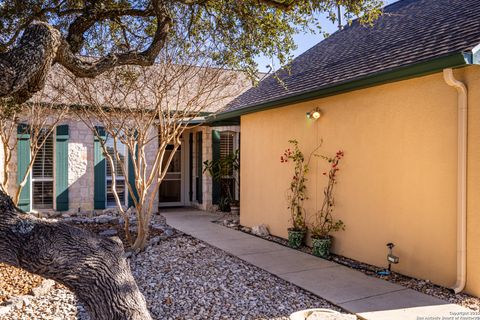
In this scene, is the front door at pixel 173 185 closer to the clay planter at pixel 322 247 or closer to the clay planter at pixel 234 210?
the clay planter at pixel 234 210

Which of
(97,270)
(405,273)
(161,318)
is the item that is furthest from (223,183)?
(97,270)

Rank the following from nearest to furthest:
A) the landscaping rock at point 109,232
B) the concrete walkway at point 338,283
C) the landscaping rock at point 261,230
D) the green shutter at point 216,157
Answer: the concrete walkway at point 338,283 < the landscaping rock at point 109,232 < the landscaping rock at point 261,230 < the green shutter at point 216,157

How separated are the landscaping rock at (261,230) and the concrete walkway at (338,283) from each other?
33 centimetres

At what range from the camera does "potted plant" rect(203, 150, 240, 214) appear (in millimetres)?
11672

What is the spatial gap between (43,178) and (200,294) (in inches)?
292

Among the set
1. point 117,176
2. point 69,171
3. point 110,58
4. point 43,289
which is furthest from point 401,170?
point 69,171

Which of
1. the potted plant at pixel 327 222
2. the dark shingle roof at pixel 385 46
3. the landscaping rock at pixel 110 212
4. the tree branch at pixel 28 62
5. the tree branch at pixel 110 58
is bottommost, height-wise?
the landscaping rock at pixel 110 212

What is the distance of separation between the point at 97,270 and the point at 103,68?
2233 mm

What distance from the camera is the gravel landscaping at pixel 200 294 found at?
165 inches

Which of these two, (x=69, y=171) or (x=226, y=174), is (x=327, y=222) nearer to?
(x=226, y=174)

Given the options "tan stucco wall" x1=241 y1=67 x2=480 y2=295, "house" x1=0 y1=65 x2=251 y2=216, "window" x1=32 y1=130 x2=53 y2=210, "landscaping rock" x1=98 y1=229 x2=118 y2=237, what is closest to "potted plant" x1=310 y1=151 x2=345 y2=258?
"tan stucco wall" x1=241 y1=67 x2=480 y2=295

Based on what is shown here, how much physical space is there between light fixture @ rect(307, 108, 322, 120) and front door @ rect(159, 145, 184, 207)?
22.2 feet

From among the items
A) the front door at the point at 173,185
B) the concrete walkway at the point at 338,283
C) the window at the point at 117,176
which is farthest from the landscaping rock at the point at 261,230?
the front door at the point at 173,185

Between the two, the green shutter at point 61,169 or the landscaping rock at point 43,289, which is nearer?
the landscaping rock at point 43,289
